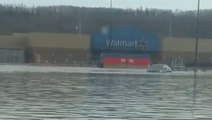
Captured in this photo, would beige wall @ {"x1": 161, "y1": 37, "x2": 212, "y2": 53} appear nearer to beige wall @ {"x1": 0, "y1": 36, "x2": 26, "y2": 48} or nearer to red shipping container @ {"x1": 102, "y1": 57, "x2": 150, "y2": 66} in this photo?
red shipping container @ {"x1": 102, "y1": 57, "x2": 150, "y2": 66}

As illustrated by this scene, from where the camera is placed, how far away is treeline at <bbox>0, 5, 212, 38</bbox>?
503 feet

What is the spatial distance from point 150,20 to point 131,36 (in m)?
70.2

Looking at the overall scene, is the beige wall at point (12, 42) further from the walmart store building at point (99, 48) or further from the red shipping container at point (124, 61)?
the red shipping container at point (124, 61)

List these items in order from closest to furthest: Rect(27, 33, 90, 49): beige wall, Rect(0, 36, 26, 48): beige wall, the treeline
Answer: Rect(27, 33, 90, 49): beige wall, Rect(0, 36, 26, 48): beige wall, the treeline

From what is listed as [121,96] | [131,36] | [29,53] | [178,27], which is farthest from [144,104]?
[178,27]

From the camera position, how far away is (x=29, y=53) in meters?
105

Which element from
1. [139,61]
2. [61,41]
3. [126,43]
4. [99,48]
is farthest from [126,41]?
[139,61]

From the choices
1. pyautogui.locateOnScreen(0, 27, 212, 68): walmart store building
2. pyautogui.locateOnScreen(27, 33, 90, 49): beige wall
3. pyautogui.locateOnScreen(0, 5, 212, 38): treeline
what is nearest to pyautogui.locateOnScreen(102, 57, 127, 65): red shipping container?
pyautogui.locateOnScreen(0, 27, 212, 68): walmart store building

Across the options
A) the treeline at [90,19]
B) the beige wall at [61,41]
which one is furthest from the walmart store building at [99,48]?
the treeline at [90,19]

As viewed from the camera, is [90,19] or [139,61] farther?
[90,19]

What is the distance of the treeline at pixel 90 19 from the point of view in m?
153

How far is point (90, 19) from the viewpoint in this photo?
551ft

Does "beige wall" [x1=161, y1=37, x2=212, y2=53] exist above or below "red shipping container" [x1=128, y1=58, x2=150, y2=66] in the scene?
above

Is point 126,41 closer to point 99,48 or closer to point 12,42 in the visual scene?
point 99,48
